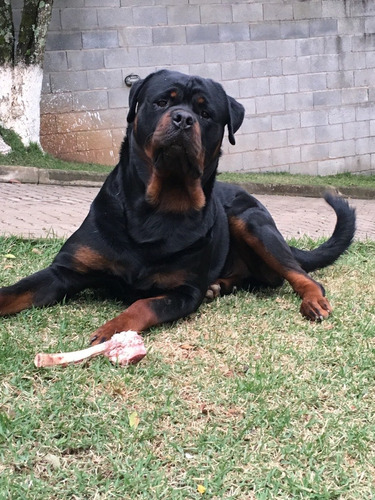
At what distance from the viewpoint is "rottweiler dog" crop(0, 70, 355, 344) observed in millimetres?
3525

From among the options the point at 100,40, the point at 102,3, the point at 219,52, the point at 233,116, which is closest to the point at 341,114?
the point at 219,52

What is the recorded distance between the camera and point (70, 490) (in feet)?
7.11

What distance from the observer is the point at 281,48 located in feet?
37.7

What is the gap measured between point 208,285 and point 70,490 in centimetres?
206

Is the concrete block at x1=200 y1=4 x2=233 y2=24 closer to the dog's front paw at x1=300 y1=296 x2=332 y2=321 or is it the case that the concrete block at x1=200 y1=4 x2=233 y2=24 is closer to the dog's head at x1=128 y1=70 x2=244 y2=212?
the dog's head at x1=128 y1=70 x2=244 y2=212

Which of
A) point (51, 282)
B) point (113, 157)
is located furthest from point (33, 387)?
point (113, 157)

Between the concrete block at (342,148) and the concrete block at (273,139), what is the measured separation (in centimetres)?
104

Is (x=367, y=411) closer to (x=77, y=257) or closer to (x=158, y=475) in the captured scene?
(x=158, y=475)

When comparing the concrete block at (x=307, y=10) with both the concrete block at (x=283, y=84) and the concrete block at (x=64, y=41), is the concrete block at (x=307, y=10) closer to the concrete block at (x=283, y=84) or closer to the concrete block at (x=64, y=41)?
the concrete block at (x=283, y=84)

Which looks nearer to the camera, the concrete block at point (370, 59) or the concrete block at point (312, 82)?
the concrete block at point (312, 82)

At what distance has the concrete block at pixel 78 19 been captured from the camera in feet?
32.2

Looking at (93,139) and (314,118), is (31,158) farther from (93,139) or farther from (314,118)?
(314,118)

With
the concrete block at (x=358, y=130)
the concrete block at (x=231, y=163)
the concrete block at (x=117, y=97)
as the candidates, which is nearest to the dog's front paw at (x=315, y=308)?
the concrete block at (x=117, y=97)

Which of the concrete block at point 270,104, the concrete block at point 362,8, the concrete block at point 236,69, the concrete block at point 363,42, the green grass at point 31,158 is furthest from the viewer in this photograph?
the concrete block at point 363,42
